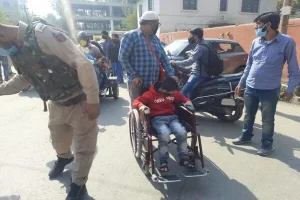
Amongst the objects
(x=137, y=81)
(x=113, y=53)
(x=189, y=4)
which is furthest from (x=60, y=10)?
(x=137, y=81)

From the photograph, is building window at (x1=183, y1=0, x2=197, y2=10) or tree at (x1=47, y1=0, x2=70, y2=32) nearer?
building window at (x1=183, y1=0, x2=197, y2=10)

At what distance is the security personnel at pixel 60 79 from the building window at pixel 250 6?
27.3 metres

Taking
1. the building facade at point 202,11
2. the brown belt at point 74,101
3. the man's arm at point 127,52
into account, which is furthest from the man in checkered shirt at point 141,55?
the building facade at point 202,11

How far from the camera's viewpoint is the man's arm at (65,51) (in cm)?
193

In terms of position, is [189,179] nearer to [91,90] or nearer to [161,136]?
[161,136]

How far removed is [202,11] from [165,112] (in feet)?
77.7

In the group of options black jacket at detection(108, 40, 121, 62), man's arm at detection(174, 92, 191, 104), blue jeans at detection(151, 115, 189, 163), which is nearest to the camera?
blue jeans at detection(151, 115, 189, 163)

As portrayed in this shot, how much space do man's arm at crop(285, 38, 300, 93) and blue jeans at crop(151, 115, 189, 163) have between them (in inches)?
60.4

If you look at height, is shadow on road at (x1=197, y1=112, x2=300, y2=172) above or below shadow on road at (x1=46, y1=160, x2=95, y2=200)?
below

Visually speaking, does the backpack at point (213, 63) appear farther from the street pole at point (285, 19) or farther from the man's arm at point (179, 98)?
the street pole at point (285, 19)

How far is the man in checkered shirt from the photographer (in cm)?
320

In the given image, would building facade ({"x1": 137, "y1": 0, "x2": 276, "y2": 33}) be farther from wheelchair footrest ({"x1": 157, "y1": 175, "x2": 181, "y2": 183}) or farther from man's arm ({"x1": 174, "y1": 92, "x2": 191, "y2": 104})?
wheelchair footrest ({"x1": 157, "y1": 175, "x2": 181, "y2": 183})

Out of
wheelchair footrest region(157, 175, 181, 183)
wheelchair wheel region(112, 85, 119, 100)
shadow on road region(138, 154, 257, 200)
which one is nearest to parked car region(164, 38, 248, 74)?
wheelchair wheel region(112, 85, 119, 100)

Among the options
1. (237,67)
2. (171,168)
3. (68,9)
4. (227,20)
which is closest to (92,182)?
(171,168)
